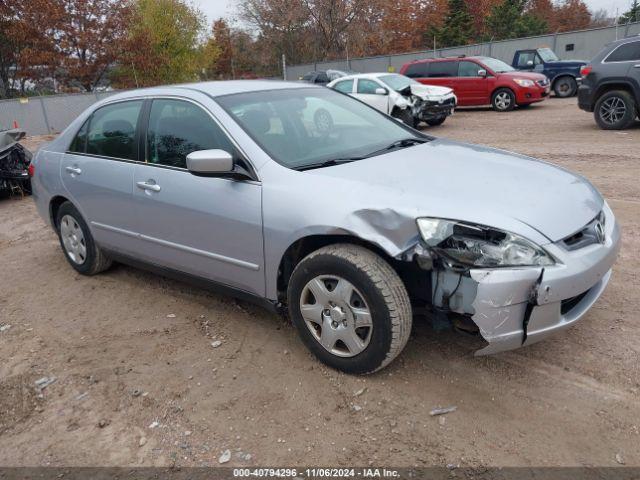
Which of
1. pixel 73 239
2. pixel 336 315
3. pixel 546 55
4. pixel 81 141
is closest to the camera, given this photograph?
pixel 336 315

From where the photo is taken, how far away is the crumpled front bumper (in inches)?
99.8

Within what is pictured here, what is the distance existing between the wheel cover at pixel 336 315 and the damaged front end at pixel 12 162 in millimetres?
7692

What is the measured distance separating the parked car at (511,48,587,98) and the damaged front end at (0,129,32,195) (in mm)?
16902

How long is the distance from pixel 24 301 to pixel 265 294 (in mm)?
2542

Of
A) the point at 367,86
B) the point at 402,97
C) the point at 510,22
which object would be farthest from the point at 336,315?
the point at 510,22

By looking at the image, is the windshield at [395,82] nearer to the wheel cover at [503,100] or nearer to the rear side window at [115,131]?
the wheel cover at [503,100]

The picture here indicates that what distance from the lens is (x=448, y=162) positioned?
3406mm

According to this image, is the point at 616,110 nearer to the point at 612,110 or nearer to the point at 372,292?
the point at 612,110

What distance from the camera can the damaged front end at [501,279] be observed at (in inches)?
100

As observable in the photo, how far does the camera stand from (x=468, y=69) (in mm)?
16359

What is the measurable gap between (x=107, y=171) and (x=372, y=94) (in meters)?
10.0

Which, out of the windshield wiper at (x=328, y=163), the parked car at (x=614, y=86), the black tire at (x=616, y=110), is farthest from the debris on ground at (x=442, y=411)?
the black tire at (x=616, y=110)

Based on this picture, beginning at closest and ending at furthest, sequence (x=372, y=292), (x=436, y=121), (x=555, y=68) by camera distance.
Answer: (x=372, y=292) → (x=436, y=121) → (x=555, y=68)

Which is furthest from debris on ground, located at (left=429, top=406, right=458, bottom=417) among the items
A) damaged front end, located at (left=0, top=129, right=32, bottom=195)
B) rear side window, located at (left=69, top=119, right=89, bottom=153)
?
damaged front end, located at (left=0, top=129, right=32, bottom=195)
